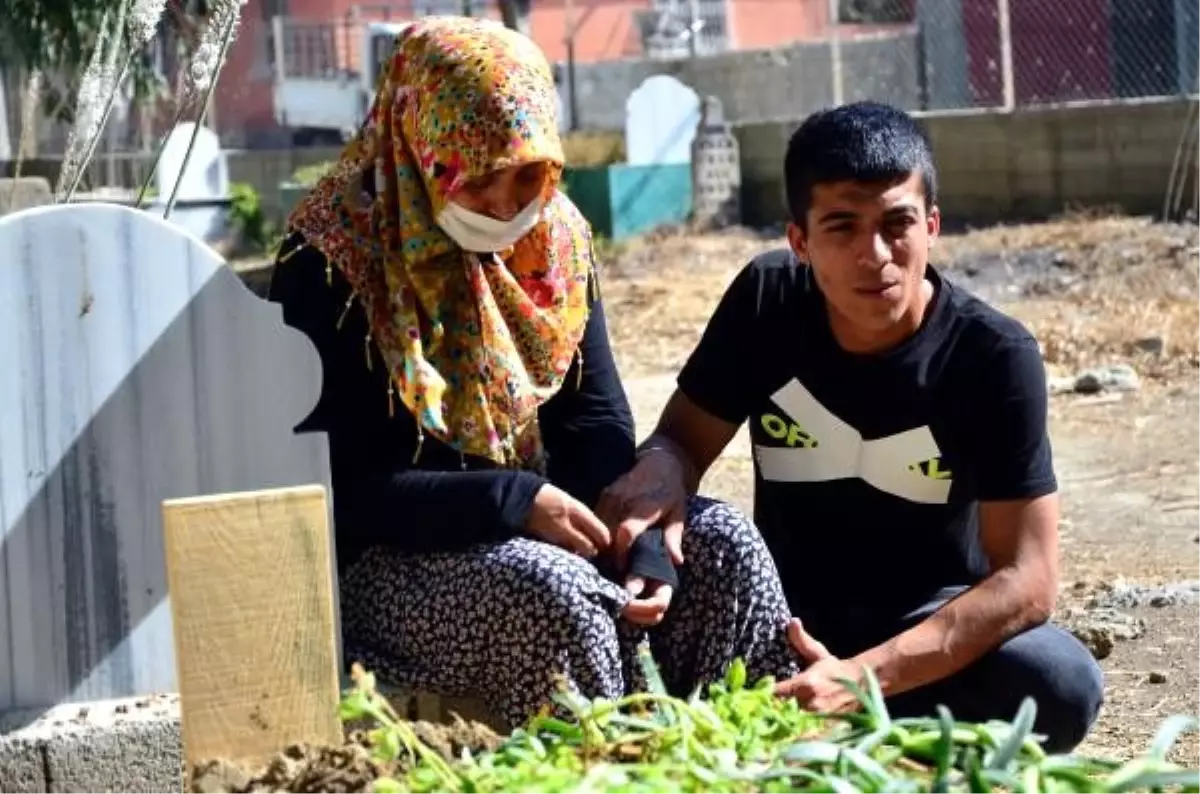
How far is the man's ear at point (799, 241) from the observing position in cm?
344

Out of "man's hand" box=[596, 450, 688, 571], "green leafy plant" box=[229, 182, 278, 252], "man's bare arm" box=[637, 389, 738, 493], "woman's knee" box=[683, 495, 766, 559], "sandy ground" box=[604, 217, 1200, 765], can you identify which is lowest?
"sandy ground" box=[604, 217, 1200, 765]

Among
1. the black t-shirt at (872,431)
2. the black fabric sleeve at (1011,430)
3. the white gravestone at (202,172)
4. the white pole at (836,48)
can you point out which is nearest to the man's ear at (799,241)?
the black t-shirt at (872,431)

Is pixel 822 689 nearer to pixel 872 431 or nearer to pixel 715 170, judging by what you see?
pixel 872 431

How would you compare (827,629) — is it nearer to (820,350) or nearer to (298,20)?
(820,350)

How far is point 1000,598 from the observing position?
336 centimetres

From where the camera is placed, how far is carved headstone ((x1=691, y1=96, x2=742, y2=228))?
1784 centimetres

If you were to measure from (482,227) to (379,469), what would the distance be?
16.3 inches

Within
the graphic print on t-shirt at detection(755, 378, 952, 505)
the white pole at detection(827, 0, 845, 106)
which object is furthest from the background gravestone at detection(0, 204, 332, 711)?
the white pole at detection(827, 0, 845, 106)

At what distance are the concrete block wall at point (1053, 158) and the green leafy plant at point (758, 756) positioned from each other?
1269cm

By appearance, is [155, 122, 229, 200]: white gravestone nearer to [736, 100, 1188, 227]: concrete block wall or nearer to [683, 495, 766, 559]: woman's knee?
[736, 100, 1188, 227]: concrete block wall

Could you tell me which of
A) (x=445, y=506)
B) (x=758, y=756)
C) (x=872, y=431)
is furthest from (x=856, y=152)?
(x=758, y=756)

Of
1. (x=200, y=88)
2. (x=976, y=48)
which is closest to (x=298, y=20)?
(x=976, y=48)

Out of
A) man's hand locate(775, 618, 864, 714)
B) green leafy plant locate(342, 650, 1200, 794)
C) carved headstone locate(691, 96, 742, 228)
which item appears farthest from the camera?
carved headstone locate(691, 96, 742, 228)

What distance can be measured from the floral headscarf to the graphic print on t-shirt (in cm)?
38
